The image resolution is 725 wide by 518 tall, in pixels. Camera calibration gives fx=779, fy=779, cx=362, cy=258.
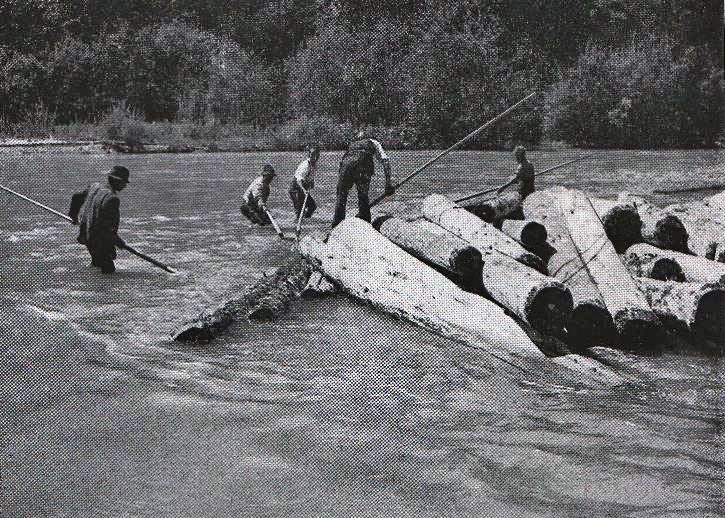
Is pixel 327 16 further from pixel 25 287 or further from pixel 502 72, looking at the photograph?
pixel 25 287

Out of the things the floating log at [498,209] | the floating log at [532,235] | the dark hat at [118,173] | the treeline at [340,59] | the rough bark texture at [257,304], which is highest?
the treeline at [340,59]


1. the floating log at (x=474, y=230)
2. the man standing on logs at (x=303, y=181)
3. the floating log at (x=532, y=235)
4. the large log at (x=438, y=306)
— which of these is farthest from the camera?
the man standing on logs at (x=303, y=181)

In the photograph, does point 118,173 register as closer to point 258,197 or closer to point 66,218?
point 66,218

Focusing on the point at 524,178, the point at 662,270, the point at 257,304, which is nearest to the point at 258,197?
the point at 524,178

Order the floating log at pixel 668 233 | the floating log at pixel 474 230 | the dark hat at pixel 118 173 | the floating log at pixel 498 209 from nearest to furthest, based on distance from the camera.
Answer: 1. the floating log at pixel 474 230
2. the floating log at pixel 668 233
3. the dark hat at pixel 118 173
4. the floating log at pixel 498 209

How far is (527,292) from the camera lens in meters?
6.30

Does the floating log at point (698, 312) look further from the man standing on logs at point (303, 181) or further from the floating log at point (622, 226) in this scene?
the man standing on logs at point (303, 181)

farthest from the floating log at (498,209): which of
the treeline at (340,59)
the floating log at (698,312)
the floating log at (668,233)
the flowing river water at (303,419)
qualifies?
the floating log at (698,312)

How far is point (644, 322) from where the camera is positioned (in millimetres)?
6227

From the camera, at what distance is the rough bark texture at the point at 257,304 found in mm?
6461

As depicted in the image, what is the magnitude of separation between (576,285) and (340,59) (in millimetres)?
4200

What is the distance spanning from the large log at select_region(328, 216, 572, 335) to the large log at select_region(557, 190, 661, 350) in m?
0.48

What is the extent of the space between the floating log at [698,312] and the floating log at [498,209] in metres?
3.17

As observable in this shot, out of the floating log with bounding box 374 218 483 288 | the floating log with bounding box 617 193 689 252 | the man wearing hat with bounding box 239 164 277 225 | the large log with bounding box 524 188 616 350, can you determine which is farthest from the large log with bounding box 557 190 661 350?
the man wearing hat with bounding box 239 164 277 225
